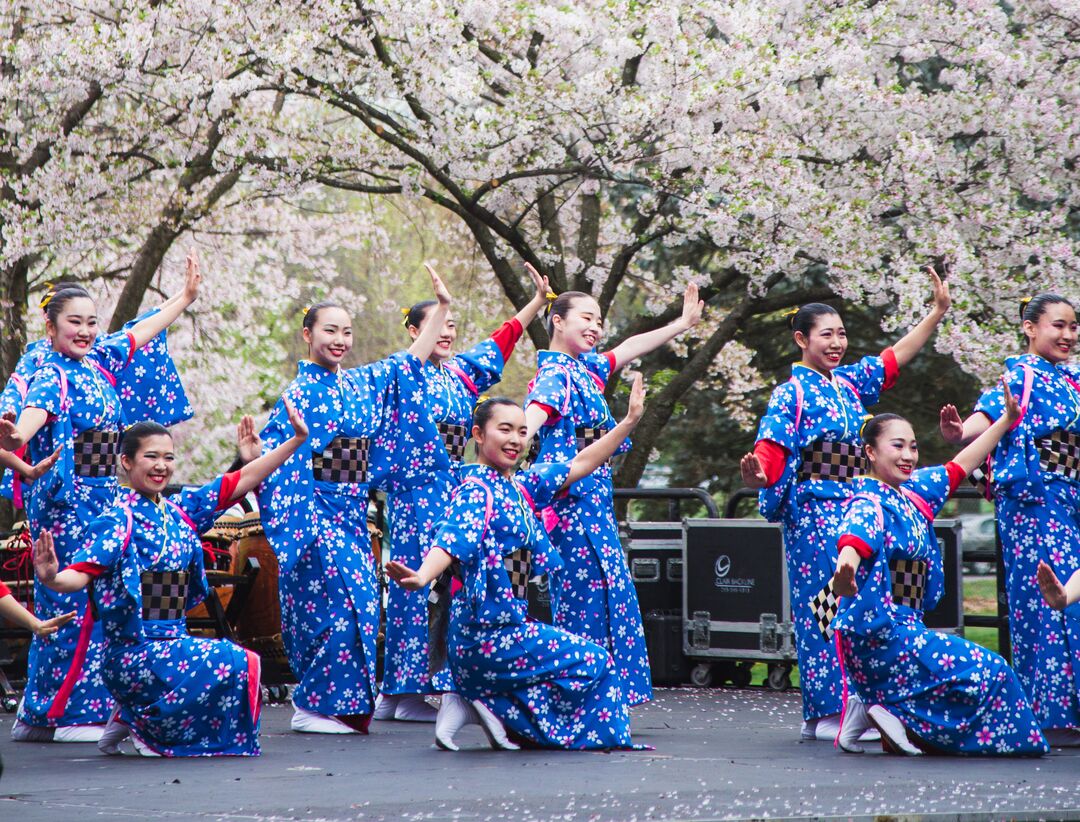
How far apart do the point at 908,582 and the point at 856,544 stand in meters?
0.33

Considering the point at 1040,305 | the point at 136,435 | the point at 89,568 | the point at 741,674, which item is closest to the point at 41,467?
the point at 136,435

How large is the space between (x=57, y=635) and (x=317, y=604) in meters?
0.96

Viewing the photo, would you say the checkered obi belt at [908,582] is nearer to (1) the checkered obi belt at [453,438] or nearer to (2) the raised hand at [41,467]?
(1) the checkered obi belt at [453,438]

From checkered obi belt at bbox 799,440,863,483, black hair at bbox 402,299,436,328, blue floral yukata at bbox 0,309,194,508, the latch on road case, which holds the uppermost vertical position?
black hair at bbox 402,299,436,328

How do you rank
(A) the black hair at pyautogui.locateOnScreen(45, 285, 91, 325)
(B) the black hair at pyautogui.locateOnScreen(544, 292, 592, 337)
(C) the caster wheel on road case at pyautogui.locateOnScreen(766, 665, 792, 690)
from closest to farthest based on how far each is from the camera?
Result: 1. (A) the black hair at pyautogui.locateOnScreen(45, 285, 91, 325)
2. (B) the black hair at pyautogui.locateOnScreen(544, 292, 592, 337)
3. (C) the caster wheel on road case at pyautogui.locateOnScreen(766, 665, 792, 690)

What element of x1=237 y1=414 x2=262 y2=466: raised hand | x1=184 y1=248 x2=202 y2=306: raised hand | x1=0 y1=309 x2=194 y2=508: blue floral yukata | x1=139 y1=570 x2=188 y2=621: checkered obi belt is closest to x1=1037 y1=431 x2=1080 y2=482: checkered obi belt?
x1=237 y1=414 x2=262 y2=466: raised hand

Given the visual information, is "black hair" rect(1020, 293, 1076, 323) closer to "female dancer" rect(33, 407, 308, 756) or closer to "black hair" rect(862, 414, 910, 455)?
"black hair" rect(862, 414, 910, 455)

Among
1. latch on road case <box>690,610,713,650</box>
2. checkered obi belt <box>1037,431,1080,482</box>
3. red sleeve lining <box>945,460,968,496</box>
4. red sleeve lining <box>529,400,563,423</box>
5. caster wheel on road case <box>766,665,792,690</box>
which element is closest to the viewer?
red sleeve lining <box>945,460,968,496</box>

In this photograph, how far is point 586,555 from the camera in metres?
6.19

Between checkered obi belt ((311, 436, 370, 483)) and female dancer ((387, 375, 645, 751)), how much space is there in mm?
900

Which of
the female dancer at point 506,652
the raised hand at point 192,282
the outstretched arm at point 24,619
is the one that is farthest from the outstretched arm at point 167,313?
the outstretched arm at point 24,619

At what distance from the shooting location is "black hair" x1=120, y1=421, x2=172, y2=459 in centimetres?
546

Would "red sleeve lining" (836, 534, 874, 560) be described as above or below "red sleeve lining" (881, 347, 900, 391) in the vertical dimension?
below

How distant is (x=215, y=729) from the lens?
17.7ft
